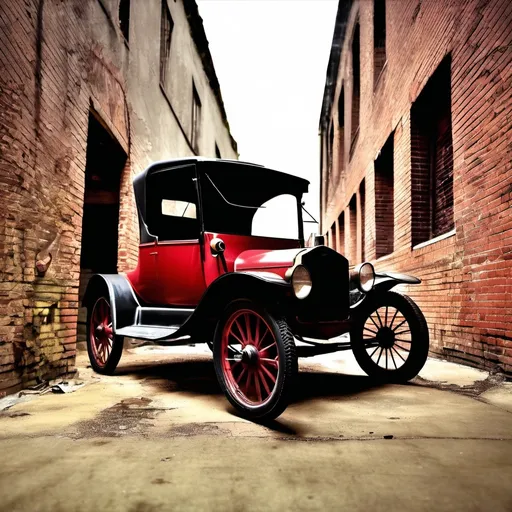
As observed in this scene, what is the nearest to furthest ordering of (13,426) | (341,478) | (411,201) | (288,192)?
(341,478)
(13,426)
(288,192)
(411,201)

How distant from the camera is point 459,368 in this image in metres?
4.81

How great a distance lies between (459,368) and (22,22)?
5008 millimetres

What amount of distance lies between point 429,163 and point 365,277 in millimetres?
4101

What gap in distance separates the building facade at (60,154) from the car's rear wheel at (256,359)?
1.63 metres

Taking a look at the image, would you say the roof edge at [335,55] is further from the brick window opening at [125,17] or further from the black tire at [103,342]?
the black tire at [103,342]

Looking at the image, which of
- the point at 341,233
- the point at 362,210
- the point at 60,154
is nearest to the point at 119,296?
the point at 60,154

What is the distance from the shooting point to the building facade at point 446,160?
443 cm

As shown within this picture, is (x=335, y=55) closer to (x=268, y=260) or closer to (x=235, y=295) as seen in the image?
(x=268, y=260)

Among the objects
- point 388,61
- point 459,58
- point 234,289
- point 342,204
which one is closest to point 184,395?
point 234,289

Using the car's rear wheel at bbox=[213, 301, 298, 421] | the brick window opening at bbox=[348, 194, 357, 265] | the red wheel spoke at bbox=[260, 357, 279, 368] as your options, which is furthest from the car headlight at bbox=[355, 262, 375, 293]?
the brick window opening at bbox=[348, 194, 357, 265]

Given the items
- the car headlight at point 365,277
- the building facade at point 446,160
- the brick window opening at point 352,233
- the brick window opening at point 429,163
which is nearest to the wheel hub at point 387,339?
the car headlight at point 365,277

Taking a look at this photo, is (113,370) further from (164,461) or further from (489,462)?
(489,462)

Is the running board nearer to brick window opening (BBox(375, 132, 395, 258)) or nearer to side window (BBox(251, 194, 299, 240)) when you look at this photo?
side window (BBox(251, 194, 299, 240))

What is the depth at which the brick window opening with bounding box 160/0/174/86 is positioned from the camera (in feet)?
31.9
